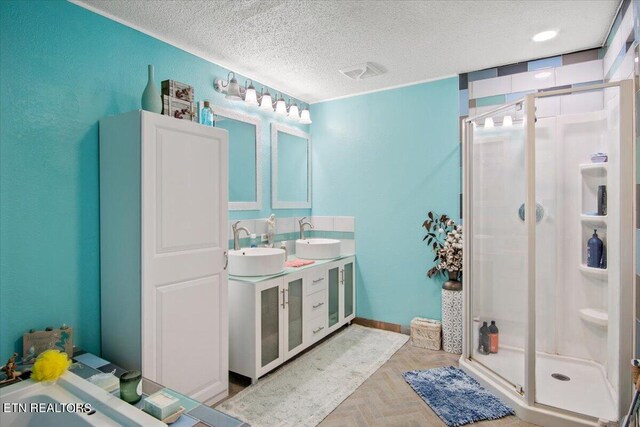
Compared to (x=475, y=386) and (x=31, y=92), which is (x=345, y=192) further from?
(x=31, y=92)

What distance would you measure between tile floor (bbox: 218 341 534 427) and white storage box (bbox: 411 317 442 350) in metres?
0.22

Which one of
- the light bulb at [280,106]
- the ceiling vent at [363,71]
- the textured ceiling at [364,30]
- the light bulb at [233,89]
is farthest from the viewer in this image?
Result: the light bulb at [280,106]

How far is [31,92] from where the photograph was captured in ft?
6.04

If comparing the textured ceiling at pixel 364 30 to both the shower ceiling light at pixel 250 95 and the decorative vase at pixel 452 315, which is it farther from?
the decorative vase at pixel 452 315

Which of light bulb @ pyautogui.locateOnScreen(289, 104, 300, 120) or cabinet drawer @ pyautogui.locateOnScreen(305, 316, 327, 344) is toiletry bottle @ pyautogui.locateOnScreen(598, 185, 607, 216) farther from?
light bulb @ pyautogui.locateOnScreen(289, 104, 300, 120)

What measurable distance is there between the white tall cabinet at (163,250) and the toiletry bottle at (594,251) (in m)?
2.63

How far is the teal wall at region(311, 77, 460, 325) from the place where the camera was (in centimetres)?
334

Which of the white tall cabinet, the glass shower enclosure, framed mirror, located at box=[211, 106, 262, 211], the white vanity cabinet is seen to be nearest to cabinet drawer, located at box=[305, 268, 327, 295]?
the white vanity cabinet

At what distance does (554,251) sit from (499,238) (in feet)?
2.20

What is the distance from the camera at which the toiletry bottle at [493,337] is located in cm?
258

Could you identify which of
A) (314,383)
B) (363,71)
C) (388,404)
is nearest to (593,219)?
(388,404)

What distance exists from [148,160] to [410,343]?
2694 mm

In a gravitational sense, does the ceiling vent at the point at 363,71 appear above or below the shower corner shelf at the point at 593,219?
above

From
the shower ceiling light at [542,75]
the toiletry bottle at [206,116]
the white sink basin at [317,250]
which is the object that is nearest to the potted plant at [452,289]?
the white sink basin at [317,250]
